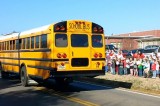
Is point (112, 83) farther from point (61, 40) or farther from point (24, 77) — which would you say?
point (61, 40)

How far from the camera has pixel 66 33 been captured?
14.5m

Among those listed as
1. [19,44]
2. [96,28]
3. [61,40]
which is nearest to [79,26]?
[96,28]

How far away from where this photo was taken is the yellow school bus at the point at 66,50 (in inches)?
559

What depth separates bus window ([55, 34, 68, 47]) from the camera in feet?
46.7

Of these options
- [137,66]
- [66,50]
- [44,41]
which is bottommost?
[137,66]

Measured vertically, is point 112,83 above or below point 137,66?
below

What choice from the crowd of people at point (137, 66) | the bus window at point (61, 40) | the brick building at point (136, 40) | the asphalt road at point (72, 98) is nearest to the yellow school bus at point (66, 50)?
the bus window at point (61, 40)

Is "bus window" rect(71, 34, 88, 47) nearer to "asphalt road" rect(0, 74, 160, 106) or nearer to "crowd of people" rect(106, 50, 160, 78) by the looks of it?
"asphalt road" rect(0, 74, 160, 106)

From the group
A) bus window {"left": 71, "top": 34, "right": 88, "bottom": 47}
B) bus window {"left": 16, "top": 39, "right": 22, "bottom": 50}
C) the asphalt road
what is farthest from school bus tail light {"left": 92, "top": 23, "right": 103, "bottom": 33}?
bus window {"left": 16, "top": 39, "right": 22, "bottom": 50}

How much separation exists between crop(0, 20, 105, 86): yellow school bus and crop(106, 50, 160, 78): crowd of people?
5523 mm

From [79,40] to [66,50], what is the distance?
74cm

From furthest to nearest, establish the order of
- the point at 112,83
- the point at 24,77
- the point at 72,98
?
the point at 112,83 < the point at 24,77 < the point at 72,98

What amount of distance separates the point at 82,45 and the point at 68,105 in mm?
4032

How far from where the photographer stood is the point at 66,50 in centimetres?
1443
